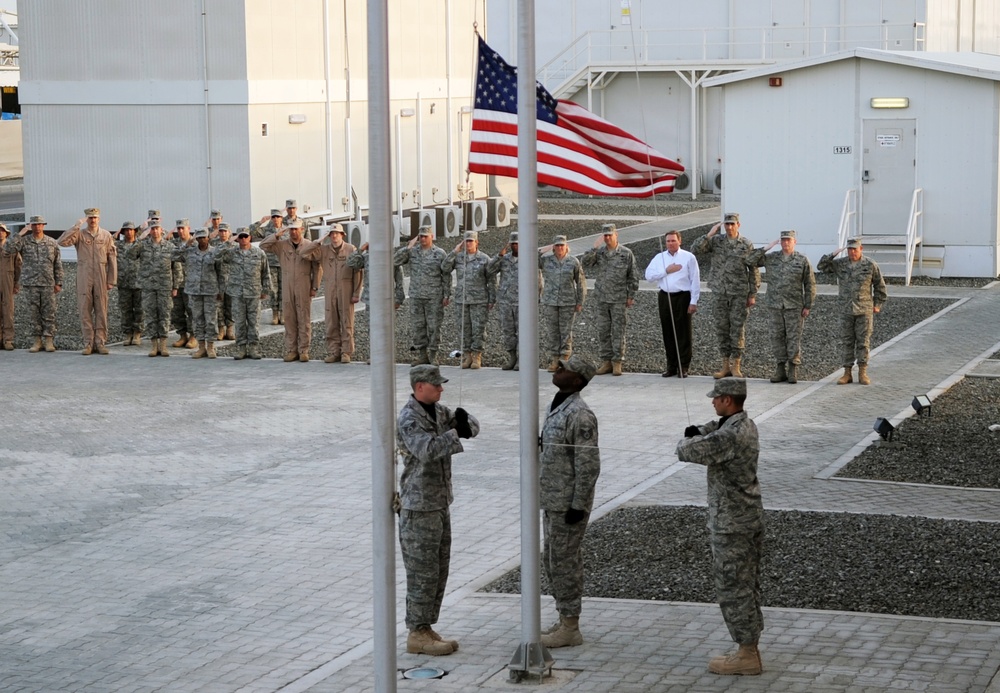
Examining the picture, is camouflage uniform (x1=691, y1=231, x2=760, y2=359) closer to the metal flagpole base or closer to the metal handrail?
the metal handrail

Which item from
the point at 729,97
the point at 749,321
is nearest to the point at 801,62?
the point at 729,97

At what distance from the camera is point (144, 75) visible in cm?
3108

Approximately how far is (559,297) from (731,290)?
2.13 m

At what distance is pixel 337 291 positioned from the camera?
20922 mm

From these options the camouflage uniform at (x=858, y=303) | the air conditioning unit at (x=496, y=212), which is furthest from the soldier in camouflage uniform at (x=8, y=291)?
the air conditioning unit at (x=496, y=212)

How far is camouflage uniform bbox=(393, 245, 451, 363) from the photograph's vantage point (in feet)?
66.8

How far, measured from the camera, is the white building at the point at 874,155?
27609 millimetres

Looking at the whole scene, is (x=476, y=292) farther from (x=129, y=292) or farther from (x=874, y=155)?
(x=874, y=155)

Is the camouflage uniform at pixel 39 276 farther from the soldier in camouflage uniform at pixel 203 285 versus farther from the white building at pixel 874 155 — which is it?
the white building at pixel 874 155

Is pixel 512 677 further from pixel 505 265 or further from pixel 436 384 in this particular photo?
pixel 505 265

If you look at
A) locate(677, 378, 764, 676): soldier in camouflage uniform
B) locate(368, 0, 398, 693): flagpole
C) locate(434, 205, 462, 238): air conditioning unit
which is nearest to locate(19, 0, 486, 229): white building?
locate(434, 205, 462, 238): air conditioning unit

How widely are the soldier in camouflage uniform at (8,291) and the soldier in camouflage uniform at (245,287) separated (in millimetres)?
3319

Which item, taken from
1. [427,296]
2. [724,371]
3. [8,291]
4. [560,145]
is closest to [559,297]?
[427,296]

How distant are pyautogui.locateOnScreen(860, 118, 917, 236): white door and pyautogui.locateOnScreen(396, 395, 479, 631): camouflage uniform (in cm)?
2021
